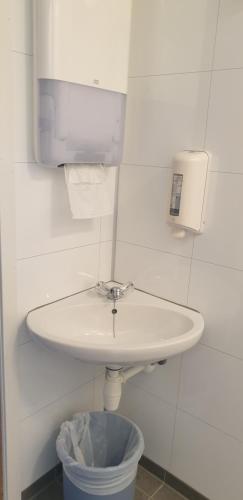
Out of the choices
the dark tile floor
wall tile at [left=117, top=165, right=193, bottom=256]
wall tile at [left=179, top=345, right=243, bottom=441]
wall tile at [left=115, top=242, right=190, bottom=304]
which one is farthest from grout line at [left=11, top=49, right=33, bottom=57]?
the dark tile floor

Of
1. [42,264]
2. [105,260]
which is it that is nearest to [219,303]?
[105,260]

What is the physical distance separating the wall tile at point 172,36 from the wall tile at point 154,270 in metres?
0.66

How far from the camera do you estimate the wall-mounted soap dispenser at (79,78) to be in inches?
41.2

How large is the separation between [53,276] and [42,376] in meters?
0.39

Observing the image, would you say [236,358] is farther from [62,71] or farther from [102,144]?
[62,71]

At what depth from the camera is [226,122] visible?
1173mm

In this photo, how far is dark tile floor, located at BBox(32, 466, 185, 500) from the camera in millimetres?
1514

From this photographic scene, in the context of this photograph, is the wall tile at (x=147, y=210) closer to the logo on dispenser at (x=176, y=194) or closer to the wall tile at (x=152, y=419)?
the logo on dispenser at (x=176, y=194)

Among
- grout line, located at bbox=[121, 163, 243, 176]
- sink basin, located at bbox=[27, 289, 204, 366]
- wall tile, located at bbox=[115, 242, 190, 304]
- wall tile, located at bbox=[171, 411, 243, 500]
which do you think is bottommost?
wall tile, located at bbox=[171, 411, 243, 500]

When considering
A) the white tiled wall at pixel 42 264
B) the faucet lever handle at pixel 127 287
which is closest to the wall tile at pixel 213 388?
the faucet lever handle at pixel 127 287

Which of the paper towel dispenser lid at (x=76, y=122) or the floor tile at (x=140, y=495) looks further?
the floor tile at (x=140, y=495)

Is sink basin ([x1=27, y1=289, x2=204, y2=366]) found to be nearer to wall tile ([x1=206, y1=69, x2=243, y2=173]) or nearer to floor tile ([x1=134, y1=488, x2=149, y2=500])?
wall tile ([x1=206, y1=69, x2=243, y2=173])

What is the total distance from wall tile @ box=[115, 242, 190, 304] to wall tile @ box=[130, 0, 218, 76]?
2.16 ft

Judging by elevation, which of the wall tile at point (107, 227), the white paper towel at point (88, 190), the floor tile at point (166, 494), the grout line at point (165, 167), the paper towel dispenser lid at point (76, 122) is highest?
the paper towel dispenser lid at point (76, 122)
